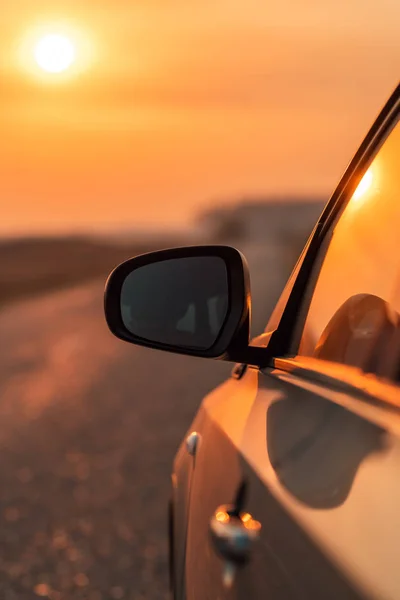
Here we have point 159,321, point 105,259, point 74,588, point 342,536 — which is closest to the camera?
point 342,536

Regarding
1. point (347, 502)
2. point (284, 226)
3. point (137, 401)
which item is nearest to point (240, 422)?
point (347, 502)

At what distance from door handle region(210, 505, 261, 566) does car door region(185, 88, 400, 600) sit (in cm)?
2

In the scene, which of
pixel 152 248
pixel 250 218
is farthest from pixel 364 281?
pixel 250 218

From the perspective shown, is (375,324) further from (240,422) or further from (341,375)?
(240,422)

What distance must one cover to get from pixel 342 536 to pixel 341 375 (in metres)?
0.49

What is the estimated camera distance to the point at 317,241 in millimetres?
2482

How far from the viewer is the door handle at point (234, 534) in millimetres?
1973

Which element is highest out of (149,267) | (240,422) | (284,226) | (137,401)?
(149,267)

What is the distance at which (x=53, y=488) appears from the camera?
21.6 ft

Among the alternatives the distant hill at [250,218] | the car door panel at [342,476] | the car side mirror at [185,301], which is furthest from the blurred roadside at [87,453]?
the distant hill at [250,218]

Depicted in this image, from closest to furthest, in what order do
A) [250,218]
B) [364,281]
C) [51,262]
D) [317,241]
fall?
[364,281] → [317,241] → [51,262] → [250,218]

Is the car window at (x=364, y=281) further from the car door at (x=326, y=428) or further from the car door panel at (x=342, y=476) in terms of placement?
the car door panel at (x=342, y=476)

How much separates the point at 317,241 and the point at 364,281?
0.29 metres

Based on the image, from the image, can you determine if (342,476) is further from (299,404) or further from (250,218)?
(250,218)
